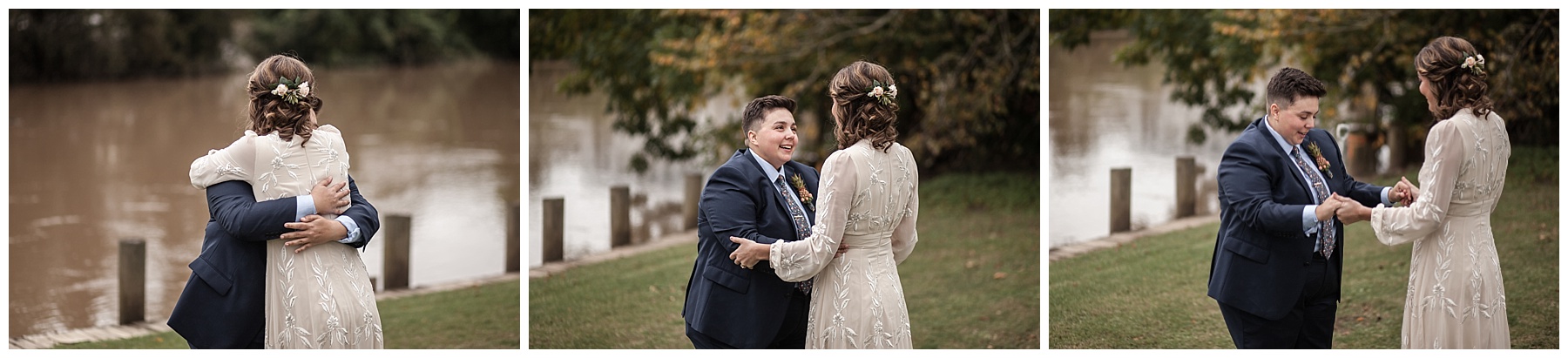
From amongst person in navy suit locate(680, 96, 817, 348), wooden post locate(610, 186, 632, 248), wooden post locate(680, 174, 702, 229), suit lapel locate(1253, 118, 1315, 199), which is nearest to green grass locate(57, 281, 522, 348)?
wooden post locate(610, 186, 632, 248)

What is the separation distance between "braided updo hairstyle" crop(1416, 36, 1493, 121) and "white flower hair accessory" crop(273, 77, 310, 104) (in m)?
3.08

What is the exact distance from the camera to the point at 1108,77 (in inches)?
290

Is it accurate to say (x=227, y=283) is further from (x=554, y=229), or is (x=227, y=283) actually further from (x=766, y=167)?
(x=554, y=229)

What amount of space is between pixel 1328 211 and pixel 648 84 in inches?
201

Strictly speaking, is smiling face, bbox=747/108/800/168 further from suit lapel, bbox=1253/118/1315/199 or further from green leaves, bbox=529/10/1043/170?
green leaves, bbox=529/10/1043/170

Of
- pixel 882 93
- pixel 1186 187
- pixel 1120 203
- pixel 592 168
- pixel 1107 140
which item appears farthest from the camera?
pixel 592 168

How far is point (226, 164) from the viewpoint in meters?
3.38

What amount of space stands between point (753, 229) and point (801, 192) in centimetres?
23

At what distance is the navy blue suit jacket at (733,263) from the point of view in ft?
11.6

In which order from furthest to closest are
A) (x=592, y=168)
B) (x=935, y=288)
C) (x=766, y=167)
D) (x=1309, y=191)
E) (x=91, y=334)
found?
(x=592, y=168) < (x=935, y=288) < (x=91, y=334) < (x=1309, y=191) < (x=766, y=167)

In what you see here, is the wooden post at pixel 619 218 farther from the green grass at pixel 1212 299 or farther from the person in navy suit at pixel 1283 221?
the person in navy suit at pixel 1283 221

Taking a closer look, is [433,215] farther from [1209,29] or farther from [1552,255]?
[1552,255]

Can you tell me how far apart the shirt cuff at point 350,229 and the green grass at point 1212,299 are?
295 cm

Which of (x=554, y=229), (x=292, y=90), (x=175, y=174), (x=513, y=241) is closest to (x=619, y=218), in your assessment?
(x=513, y=241)
